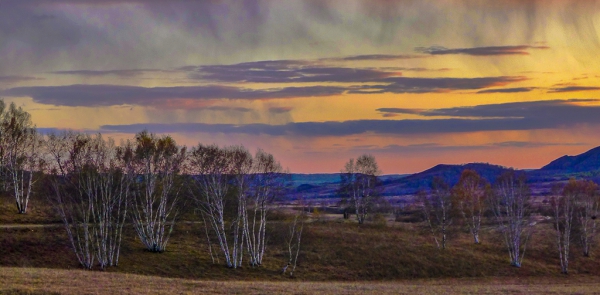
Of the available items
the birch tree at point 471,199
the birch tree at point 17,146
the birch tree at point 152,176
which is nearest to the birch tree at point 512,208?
the birch tree at point 471,199

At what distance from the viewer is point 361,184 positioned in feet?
392

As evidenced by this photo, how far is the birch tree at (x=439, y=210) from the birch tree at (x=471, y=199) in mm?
2198

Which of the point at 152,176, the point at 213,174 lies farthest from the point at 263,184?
the point at 152,176

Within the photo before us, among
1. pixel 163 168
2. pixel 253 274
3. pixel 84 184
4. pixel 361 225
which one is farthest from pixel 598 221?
pixel 84 184

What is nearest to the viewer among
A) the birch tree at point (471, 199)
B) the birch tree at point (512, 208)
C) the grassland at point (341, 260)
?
the grassland at point (341, 260)

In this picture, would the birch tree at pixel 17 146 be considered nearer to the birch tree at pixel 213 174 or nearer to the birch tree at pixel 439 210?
the birch tree at pixel 213 174

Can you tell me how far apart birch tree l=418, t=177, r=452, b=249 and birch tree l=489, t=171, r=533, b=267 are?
22.9 feet

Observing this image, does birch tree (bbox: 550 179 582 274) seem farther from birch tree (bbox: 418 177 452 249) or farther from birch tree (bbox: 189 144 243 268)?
birch tree (bbox: 189 144 243 268)

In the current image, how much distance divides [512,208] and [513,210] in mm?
911

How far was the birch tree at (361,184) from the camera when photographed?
11575 centimetres

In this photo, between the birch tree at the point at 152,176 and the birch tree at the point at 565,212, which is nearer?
the birch tree at the point at 152,176

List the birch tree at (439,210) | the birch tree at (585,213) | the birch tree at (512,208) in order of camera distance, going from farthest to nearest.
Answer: the birch tree at (439,210), the birch tree at (585,213), the birch tree at (512,208)

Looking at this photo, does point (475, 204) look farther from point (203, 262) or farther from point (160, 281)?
point (160, 281)

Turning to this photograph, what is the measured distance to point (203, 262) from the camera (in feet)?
213
